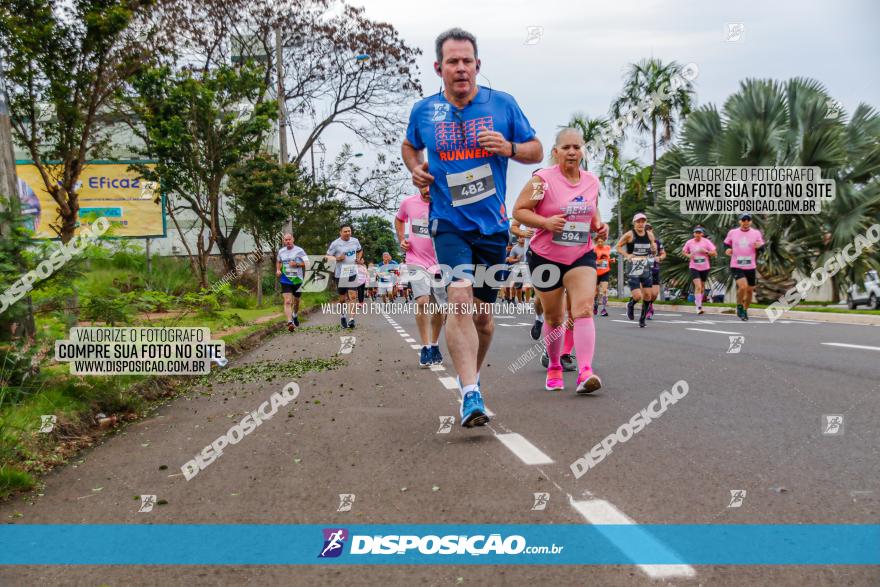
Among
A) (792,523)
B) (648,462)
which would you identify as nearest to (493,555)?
(792,523)

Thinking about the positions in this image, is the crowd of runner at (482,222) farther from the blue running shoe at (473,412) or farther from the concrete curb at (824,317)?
the concrete curb at (824,317)

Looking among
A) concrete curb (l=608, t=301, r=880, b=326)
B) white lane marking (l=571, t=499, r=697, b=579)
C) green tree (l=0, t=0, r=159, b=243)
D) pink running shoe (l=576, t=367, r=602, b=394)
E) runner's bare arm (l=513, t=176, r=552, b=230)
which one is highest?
green tree (l=0, t=0, r=159, b=243)

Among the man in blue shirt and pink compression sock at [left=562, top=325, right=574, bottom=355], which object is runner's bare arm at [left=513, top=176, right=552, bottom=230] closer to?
the man in blue shirt

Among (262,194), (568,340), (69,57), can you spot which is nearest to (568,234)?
(568,340)

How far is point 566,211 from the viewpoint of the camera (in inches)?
264

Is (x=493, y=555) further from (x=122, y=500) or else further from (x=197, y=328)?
(x=197, y=328)

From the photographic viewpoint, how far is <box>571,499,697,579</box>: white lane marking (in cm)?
268

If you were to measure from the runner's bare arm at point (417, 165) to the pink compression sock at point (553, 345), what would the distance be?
232 centimetres

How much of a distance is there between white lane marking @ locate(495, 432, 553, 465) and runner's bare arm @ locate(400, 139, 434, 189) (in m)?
1.64

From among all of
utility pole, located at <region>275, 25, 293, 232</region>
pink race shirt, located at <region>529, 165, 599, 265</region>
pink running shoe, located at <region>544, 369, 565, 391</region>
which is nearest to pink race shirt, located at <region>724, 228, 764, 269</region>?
pink race shirt, located at <region>529, 165, 599, 265</region>

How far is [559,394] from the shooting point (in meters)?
6.65

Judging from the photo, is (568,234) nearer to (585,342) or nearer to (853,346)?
(585,342)

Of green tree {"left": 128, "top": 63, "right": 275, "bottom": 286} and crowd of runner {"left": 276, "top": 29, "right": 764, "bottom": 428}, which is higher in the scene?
green tree {"left": 128, "top": 63, "right": 275, "bottom": 286}

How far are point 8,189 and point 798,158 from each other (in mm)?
21208
